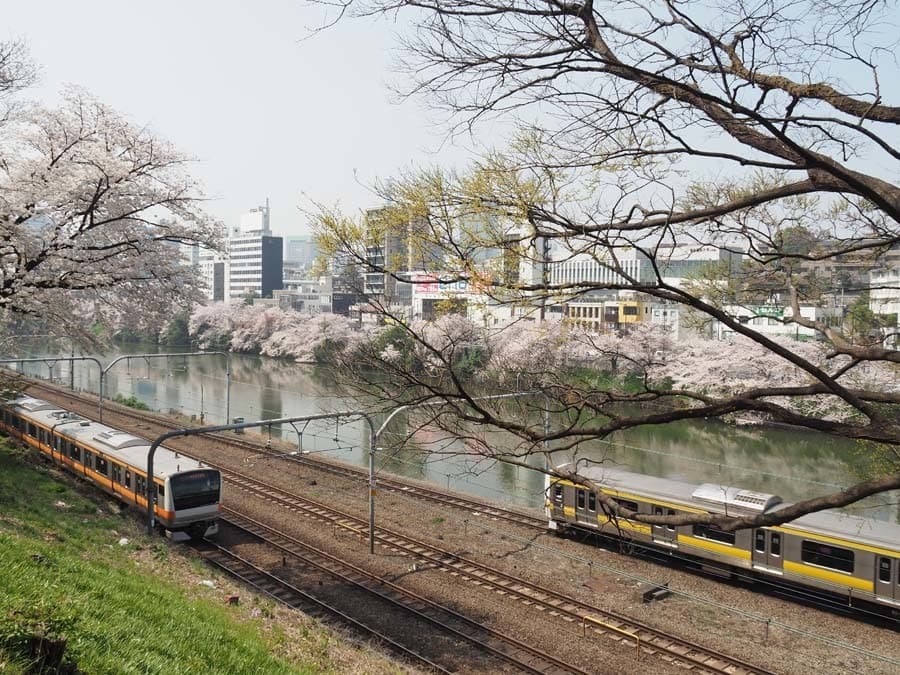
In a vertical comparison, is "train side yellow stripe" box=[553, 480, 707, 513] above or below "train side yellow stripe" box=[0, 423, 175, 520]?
above

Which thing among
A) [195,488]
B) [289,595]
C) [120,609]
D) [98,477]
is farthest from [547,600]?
[98,477]

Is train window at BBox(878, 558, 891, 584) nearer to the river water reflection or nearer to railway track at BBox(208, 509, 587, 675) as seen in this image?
the river water reflection

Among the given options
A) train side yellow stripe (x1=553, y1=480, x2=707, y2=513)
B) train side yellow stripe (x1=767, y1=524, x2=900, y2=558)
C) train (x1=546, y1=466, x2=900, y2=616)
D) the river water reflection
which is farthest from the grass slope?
train side yellow stripe (x1=767, y1=524, x2=900, y2=558)

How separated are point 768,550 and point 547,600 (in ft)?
12.5

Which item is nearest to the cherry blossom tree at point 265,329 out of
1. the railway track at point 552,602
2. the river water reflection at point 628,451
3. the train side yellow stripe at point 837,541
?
the river water reflection at point 628,451

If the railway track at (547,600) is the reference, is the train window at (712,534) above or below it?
above

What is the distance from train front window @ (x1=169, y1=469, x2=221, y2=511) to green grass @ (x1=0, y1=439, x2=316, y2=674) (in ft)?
6.79

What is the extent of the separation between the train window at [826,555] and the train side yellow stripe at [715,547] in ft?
3.13

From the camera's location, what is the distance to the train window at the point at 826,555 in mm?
10578

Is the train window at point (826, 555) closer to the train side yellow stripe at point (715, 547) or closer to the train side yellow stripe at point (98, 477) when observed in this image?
the train side yellow stripe at point (715, 547)

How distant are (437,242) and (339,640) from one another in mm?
6798

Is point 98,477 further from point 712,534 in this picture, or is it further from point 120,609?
point 712,534

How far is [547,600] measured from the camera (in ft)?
36.1

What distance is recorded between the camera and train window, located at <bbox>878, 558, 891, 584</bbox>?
1014 cm
